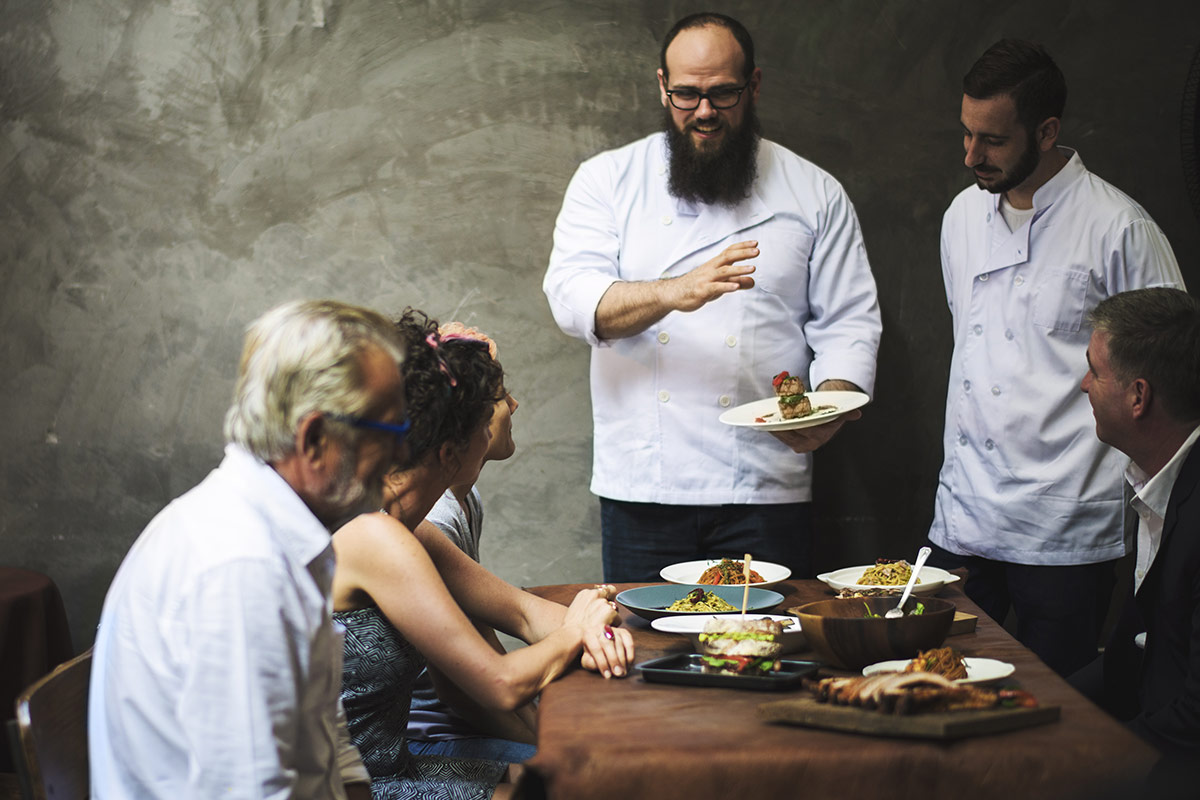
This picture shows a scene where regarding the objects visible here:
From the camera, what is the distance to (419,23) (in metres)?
3.84

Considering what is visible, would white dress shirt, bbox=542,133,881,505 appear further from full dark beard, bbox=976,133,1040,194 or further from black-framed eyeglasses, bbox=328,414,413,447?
black-framed eyeglasses, bbox=328,414,413,447

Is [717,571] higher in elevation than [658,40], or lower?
lower

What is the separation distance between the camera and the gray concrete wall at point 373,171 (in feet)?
12.6

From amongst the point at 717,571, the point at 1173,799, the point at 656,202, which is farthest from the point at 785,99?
the point at 1173,799

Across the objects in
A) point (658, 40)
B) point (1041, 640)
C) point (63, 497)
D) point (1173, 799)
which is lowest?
point (1041, 640)

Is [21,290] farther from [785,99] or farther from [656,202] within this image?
[785,99]

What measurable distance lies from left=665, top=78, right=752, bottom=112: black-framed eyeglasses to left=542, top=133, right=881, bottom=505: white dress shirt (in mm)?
200

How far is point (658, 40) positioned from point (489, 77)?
618mm

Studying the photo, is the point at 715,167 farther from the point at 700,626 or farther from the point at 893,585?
the point at 700,626

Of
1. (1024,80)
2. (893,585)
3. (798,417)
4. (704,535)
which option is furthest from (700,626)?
(1024,80)

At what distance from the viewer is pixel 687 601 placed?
7.55 feet

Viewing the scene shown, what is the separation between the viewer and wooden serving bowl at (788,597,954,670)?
1835mm

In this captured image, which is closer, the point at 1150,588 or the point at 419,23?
the point at 1150,588

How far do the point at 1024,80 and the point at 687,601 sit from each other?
1860 mm
